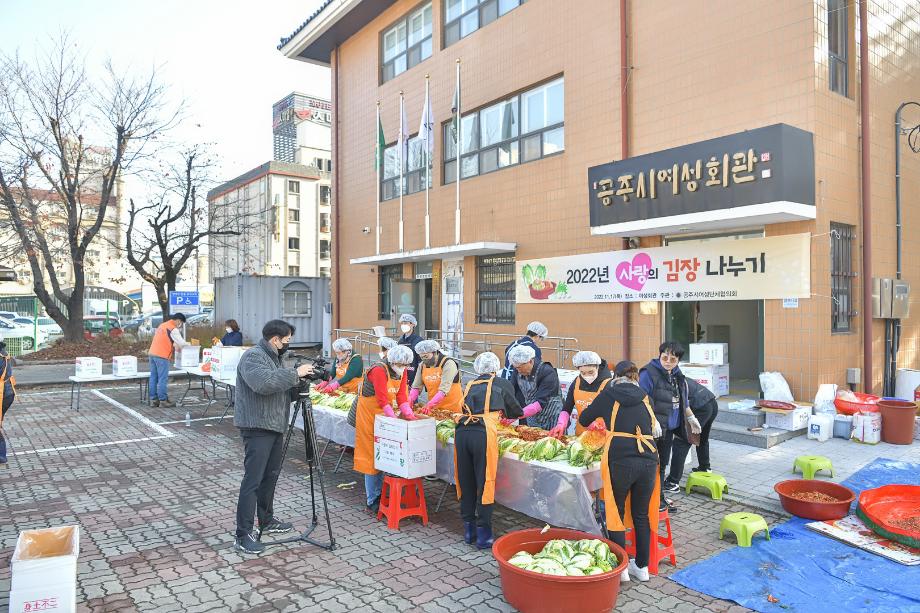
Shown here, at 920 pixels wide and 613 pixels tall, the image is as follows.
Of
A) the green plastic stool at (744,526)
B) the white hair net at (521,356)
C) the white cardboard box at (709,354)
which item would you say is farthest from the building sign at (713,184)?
the green plastic stool at (744,526)

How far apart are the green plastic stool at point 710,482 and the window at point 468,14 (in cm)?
1289

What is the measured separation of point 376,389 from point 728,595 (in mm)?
3694

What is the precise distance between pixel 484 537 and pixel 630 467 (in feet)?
5.49

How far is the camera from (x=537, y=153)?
15.0 meters

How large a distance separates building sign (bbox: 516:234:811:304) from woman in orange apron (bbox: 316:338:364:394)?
20.9ft

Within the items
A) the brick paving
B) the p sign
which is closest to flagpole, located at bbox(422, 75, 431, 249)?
the p sign

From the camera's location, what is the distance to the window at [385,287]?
20.7m

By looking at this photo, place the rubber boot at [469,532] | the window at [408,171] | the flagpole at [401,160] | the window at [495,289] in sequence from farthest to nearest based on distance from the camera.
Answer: the window at [408,171] < the flagpole at [401,160] < the window at [495,289] < the rubber boot at [469,532]

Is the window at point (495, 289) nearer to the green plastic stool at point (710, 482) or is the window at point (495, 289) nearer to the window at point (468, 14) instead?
the window at point (468, 14)

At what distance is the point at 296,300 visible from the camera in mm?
26000

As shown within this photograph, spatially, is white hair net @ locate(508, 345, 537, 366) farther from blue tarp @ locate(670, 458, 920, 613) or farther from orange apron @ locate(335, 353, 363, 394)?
orange apron @ locate(335, 353, 363, 394)

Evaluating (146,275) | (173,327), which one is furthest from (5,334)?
(173,327)

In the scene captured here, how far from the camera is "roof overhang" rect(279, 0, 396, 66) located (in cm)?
2078

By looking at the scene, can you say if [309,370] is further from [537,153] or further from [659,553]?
[537,153]
